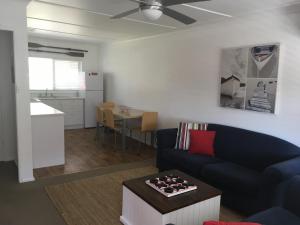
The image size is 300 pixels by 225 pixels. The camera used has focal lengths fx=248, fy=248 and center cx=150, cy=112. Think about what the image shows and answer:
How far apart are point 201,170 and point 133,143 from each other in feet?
9.05

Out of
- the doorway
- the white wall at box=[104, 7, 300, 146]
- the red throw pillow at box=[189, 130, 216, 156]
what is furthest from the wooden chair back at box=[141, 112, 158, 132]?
the doorway

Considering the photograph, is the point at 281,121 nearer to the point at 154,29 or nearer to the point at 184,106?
the point at 184,106

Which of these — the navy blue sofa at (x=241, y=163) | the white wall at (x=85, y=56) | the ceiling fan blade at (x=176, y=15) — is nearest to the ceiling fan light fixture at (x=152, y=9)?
the ceiling fan blade at (x=176, y=15)

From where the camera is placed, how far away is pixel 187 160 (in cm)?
334

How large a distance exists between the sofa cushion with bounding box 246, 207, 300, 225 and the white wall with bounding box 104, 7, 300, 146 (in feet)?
3.90

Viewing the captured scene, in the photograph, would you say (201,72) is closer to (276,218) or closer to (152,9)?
(152,9)

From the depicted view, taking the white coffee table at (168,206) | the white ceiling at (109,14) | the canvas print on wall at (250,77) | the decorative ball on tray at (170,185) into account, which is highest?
the white ceiling at (109,14)

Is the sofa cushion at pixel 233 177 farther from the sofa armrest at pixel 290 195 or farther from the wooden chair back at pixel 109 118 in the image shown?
the wooden chair back at pixel 109 118

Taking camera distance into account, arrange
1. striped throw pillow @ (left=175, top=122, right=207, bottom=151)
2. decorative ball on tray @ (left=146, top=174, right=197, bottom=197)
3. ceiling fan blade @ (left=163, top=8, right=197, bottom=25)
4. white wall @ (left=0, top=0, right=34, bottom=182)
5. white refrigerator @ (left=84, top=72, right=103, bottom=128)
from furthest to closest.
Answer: white refrigerator @ (left=84, top=72, right=103, bottom=128) < striped throw pillow @ (left=175, top=122, right=207, bottom=151) < white wall @ (left=0, top=0, right=34, bottom=182) < ceiling fan blade @ (left=163, top=8, right=197, bottom=25) < decorative ball on tray @ (left=146, top=174, right=197, bottom=197)

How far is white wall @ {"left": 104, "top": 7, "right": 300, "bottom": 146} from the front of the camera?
9.86ft

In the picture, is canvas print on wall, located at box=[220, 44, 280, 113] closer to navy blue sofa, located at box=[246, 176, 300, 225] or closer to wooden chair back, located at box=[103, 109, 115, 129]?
navy blue sofa, located at box=[246, 176, 300, 225]

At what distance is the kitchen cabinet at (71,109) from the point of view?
21.9ft

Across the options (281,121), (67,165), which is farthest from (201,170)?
(67,165)

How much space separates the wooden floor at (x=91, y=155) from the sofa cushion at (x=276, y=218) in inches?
108
